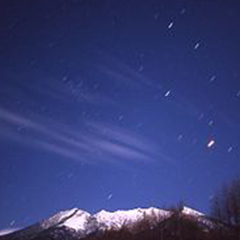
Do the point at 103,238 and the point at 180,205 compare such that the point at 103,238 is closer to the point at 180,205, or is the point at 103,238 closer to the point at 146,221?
the point at 146,221

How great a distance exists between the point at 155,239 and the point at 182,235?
9666 millimetres

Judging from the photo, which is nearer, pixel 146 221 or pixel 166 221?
pixel 166 221

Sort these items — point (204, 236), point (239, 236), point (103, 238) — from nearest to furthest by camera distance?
point (239, 236), point (204, 236), point (103, 238)

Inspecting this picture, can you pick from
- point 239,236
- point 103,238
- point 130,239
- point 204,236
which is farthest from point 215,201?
point 103,238

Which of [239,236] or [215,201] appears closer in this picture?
[239,236]

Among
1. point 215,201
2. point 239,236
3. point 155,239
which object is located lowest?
point 239,236

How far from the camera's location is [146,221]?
145500 mm

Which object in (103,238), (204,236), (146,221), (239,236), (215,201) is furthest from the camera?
(103,238)

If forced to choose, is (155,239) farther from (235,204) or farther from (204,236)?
(235,204)

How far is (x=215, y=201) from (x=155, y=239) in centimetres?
1982

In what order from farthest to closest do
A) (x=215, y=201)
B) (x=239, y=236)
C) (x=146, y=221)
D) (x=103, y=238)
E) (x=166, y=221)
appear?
1. (x=103, y=238)
2. (x=146, y=221)
3. (x=166, y=221)
4. (x=215, y=201)
5. (x=239, y=236)

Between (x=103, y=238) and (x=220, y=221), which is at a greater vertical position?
(x=103, y=238)

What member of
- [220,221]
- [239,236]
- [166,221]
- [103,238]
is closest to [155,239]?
[166,221]

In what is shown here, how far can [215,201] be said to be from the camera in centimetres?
11812
